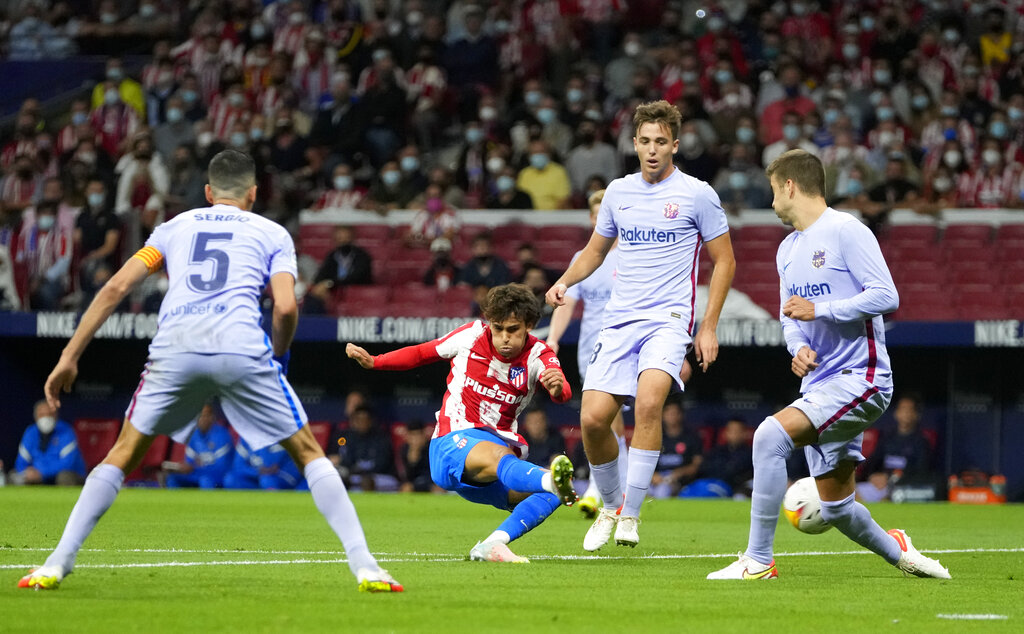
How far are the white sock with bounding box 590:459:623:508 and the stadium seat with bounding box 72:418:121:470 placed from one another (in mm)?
12113

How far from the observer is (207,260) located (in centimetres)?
602

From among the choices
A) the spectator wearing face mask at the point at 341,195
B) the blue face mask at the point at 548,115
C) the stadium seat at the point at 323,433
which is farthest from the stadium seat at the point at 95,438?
the blue face mask at the point at 548,115

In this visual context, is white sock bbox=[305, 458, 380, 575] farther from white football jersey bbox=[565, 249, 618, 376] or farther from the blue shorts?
white football jersey bbox=[565, 249, 618, 376]

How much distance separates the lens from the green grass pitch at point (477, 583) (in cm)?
524

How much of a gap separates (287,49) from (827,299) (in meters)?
17.2

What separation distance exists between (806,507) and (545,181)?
12.5 metres

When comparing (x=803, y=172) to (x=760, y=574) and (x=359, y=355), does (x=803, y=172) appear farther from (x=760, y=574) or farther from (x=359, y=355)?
(x=359, y=355)

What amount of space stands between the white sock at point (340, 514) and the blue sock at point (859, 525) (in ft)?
8.34

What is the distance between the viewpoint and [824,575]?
295 inches

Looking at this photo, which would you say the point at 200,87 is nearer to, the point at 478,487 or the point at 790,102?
the point at 790,102

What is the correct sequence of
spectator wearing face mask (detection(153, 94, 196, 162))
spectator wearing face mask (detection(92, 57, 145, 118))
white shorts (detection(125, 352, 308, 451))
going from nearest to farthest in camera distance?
white shorts (detection(125, 352, 308, 451)), spectator wearing face mask (detection(153, 94, 196, 162)), spectator wearing face mask (detection(92, 57, 145, 118))

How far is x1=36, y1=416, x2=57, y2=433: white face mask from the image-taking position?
18172 millimetres

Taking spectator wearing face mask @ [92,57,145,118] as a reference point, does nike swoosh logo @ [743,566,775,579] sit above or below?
below

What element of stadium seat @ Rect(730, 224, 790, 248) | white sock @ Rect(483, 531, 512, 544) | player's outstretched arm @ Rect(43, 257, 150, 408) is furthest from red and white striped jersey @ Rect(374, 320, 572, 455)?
stadium seat @ Rect(730, 224, 790, 248)
